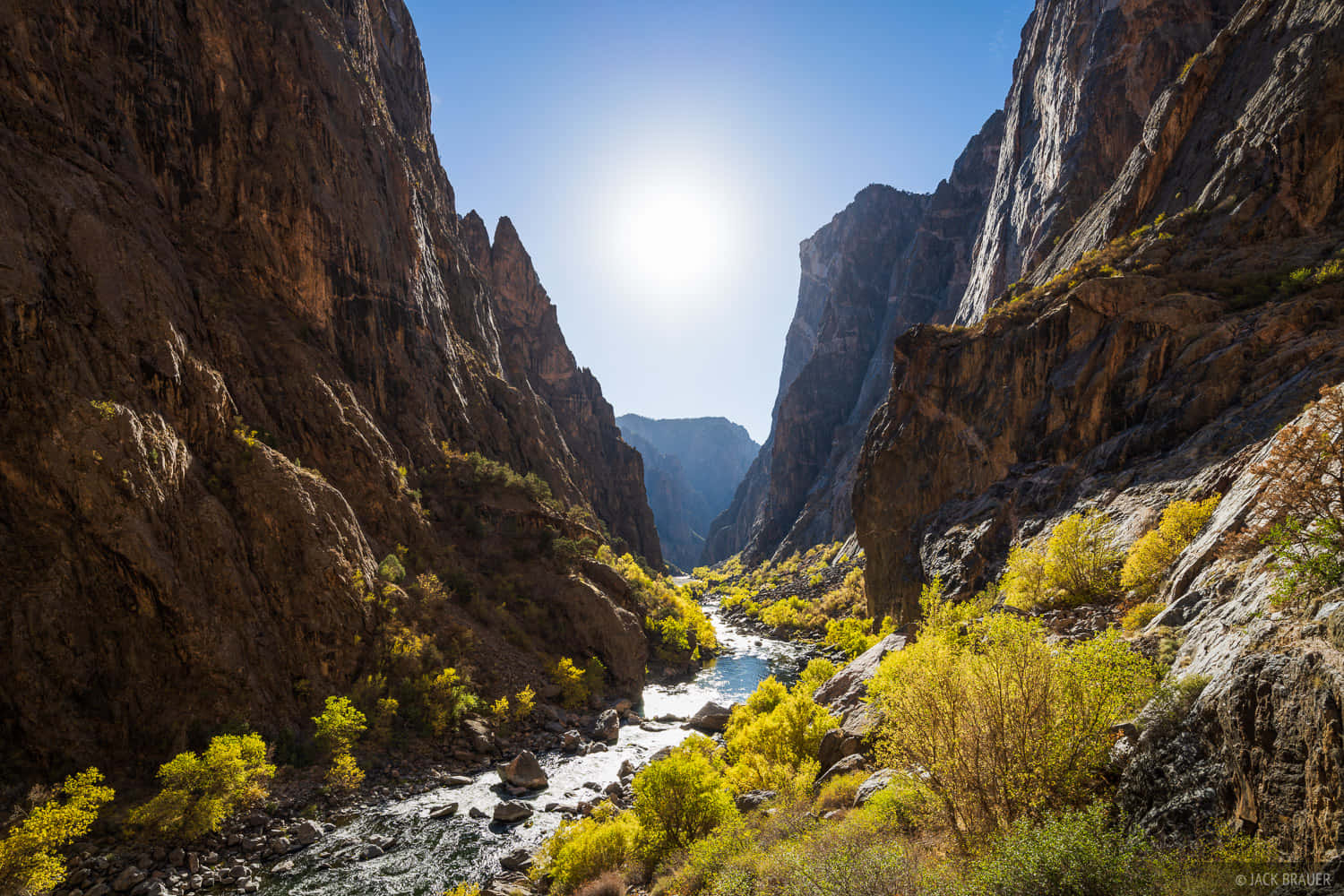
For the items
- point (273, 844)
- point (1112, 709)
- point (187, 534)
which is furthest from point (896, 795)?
point (187, 534)

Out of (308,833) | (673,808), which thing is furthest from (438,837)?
(673,808)

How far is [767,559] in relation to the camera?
11831 centimetres

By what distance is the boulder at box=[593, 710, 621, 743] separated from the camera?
84.8 feet

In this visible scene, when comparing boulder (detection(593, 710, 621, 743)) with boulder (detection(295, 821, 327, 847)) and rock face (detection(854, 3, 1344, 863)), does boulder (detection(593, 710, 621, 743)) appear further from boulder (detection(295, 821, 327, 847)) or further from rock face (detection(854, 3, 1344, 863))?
rock face (detection(854, 3, 1344, 863))

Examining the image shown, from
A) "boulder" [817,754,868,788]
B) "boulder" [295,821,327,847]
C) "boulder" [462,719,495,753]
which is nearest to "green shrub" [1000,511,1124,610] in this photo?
"boulder" [817,754,868,788]

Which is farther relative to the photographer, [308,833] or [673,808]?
[308,833]

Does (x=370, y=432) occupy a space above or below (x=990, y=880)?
above

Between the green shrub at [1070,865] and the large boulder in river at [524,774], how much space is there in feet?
59.0

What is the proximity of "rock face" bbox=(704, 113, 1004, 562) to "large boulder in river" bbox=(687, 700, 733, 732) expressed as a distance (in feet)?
222

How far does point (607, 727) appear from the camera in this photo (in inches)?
1040

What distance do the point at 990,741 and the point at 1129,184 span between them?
1521 inches

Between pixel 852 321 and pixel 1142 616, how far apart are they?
140m

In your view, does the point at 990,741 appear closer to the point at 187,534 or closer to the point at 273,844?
the point at 273,844

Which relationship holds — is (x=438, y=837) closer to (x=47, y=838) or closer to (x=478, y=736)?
(x=478, y=736)
